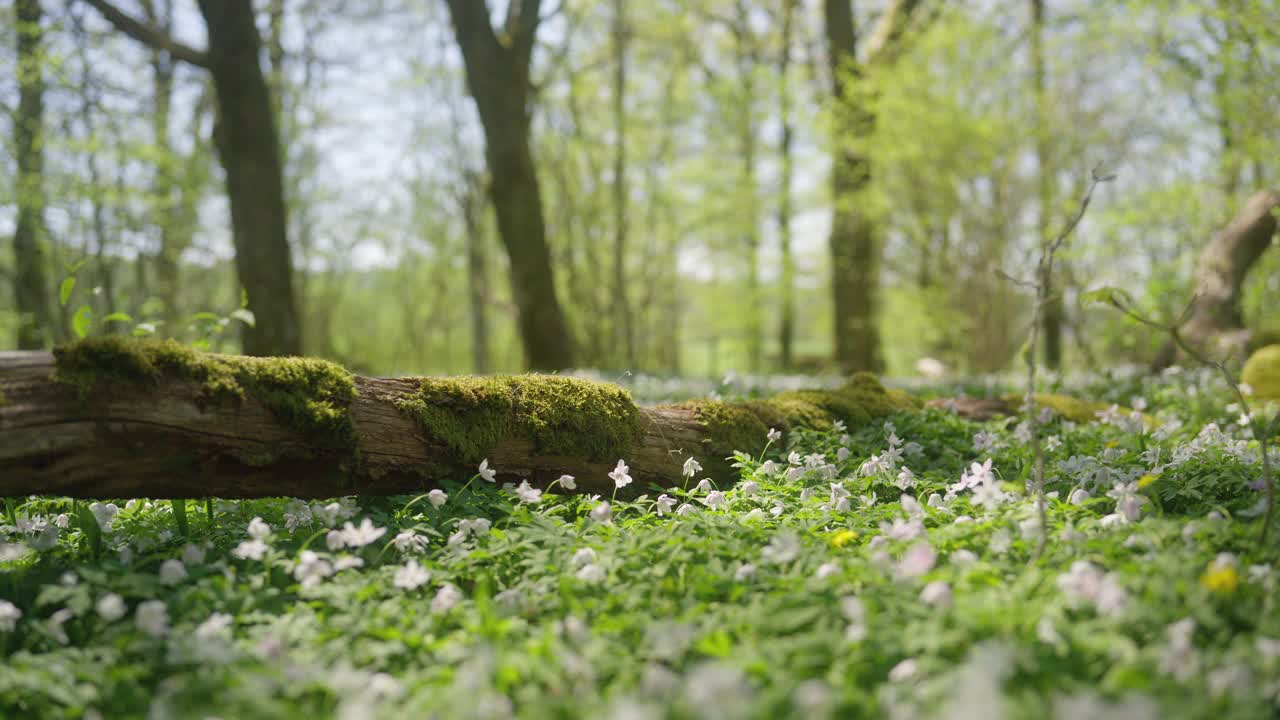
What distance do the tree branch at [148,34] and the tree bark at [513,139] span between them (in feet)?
11.7

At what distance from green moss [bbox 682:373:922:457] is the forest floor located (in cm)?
104

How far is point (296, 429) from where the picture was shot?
329 cm

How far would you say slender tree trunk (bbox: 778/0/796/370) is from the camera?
21.9m

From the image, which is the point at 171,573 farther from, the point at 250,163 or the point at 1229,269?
the point at 1229,269

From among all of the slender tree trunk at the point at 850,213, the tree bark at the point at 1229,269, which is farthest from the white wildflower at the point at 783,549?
the slender tree trunk at the point at 850,213

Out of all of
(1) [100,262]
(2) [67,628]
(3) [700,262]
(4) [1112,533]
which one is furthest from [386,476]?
(3) [700,262]

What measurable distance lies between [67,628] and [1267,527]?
4165 mm

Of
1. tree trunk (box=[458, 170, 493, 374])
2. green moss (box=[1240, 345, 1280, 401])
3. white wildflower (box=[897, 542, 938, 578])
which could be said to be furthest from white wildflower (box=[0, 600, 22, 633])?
tree trunk (box=[458, 170, 493, 374])

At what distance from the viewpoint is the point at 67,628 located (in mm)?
2617

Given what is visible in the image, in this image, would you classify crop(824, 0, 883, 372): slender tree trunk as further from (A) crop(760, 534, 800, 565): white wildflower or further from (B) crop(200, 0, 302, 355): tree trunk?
(A) crop(760, 534, 800, 565): white wildflower

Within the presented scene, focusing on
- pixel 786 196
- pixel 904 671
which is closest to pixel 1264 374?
pixel 904 671

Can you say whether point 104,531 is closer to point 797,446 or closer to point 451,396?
point 451,396

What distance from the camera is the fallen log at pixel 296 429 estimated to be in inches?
111

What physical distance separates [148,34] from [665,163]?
19.9 meters
